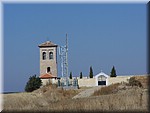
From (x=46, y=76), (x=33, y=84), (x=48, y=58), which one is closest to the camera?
(x=33, y=84)

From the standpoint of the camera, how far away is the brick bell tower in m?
40.2

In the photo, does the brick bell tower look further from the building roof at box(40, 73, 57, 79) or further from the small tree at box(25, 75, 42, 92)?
the small tree at box(25, 75, 42, 92)

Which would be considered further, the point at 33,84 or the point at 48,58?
the point at 48,58

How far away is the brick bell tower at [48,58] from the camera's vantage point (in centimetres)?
4019

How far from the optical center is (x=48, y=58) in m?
40.8

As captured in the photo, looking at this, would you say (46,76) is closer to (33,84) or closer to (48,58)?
(48,58)

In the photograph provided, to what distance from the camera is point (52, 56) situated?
40.8 metres

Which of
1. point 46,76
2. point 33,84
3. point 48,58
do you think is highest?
point 48,58

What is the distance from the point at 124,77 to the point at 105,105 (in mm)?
27698

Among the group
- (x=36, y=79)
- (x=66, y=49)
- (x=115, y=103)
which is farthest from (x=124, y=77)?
(x=115, y=103)

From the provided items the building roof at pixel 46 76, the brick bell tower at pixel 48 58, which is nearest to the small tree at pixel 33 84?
the building roof at pixel 46 76

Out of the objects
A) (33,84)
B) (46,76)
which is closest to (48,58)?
(46,76)

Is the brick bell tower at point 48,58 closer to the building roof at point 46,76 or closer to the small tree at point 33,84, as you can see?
the building roof at point 46,76

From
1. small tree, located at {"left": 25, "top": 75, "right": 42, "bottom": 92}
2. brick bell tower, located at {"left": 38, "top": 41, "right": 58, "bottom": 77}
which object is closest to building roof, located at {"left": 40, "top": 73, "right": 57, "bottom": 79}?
brick bell tower, located at {"left": 38, "top": 41, "right": 58, "bottom": 77}
